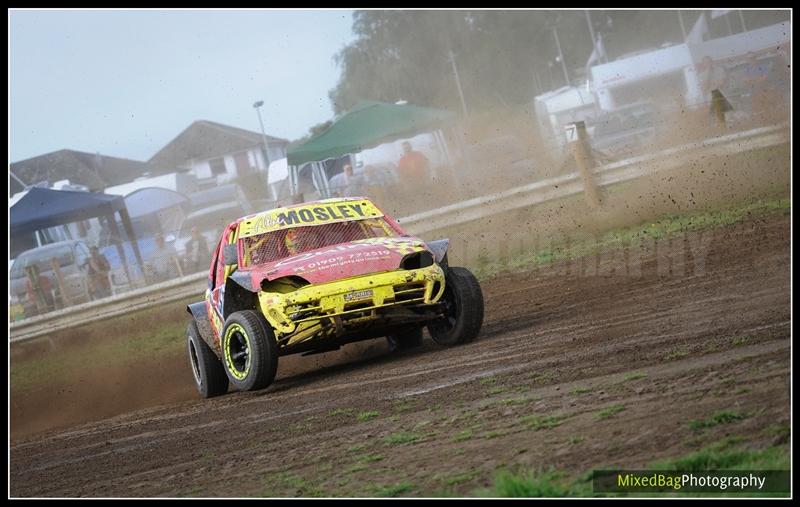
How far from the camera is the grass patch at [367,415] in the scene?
6156 millimetres

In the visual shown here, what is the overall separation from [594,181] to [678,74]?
41.8 feet

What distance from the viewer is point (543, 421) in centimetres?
503

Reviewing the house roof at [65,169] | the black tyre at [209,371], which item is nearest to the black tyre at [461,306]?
the black tyre at [209,371]

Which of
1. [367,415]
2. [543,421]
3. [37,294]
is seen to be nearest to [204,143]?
[37,294]

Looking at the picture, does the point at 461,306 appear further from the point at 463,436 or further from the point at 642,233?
the point at 642,233

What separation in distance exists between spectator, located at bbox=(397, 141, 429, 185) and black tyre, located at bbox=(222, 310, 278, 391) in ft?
36.6

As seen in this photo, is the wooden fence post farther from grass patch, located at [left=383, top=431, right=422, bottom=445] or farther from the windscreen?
grass patch, located at [left=383, top=431, right=422, bottom=445]

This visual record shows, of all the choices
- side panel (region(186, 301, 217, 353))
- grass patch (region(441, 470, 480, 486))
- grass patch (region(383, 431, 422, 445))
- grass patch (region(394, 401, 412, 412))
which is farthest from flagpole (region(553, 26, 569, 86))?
grass patch (region(441, 470, 480, 486))

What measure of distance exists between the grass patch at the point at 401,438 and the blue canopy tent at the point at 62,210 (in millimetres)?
14998

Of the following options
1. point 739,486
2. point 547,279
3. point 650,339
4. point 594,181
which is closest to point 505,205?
point 594,181

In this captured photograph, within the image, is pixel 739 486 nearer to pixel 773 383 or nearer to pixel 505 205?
pixel 773 383

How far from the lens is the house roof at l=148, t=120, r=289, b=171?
3344 cm

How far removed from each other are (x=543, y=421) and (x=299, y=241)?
412 centimetres

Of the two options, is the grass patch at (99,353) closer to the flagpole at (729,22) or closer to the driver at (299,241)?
the driver at (299,241)
